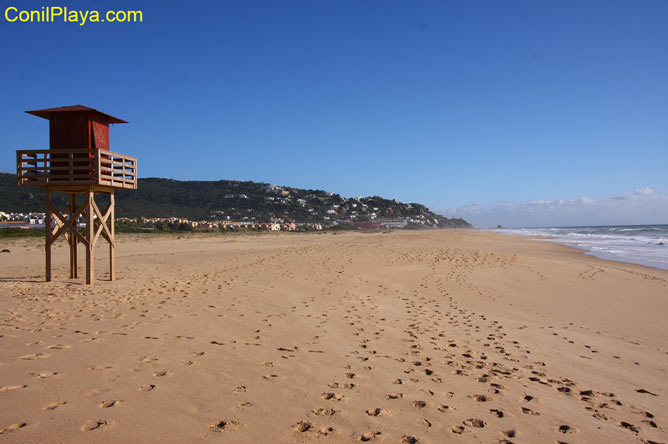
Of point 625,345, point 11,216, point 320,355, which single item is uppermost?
point 11,216

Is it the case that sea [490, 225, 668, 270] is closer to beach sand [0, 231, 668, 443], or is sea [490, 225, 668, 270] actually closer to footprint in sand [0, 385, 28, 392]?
beach sand [0, 231, 668, 443]

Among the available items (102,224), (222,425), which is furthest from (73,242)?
(222,425)

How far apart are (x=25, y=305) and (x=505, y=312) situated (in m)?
10.4

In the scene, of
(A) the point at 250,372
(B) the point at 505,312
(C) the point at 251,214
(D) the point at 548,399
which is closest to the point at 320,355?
(A) the point at 250,372

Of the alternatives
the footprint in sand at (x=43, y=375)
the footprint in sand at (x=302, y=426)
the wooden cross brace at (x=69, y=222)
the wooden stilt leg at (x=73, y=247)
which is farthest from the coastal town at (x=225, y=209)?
the footprint in sand at (x=302, y=426)

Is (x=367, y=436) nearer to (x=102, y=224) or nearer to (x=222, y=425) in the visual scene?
(x=222, y=425)

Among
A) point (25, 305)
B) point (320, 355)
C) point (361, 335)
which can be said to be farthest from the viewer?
point (25, 305)

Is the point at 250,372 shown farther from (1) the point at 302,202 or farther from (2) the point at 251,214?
(1) the point at 302,202

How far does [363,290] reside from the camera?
35.7 ft

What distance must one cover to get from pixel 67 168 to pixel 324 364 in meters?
9.75

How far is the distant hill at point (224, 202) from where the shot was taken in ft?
189

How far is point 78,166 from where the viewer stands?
1116cm

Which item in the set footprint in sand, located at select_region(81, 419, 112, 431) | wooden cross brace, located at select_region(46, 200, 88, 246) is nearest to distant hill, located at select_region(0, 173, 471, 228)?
wooden cross brace, located at select_region(46, 200, 88, 246)

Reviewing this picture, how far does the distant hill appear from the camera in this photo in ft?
189
